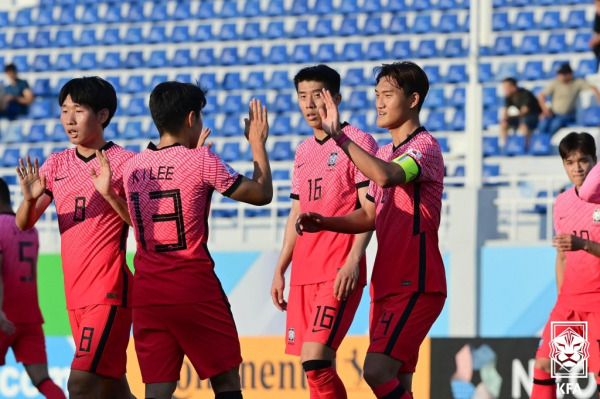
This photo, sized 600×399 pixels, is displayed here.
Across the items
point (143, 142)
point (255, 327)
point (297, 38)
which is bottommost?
point (255, 327)

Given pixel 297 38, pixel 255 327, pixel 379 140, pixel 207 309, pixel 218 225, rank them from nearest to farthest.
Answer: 1. pixel 207 309
2. pixel 255 327
3. pixel 218 225
4. pixel 379 140
5. pixel 297 38

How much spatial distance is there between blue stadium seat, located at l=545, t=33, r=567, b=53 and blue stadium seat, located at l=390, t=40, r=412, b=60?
2.21 meters

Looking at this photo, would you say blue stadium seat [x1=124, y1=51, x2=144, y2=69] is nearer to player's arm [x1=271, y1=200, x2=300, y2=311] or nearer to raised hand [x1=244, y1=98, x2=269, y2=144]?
player's arm [x1=271, y1=200, x2=300, y2=311]

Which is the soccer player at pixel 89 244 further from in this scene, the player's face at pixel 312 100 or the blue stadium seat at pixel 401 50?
the blue stadium seat at pixel 401 50

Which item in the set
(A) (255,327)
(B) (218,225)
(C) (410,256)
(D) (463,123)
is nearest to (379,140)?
(D) (463,123)

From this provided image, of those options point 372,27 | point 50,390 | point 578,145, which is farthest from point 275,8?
point 578,145

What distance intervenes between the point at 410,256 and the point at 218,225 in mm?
9214

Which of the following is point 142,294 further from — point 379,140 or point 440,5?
point 440,5

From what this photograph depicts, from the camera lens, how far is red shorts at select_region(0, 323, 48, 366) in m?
9.30

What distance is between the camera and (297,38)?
20.0 m

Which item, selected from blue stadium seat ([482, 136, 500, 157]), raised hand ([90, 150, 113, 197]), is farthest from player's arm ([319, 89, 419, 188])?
blue stadium seat ([482, 136, 500, 157])

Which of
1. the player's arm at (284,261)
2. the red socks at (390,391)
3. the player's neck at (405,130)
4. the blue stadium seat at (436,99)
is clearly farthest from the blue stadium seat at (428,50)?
the red socks at (390,391)

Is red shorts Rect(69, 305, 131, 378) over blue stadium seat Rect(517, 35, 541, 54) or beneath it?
beneath

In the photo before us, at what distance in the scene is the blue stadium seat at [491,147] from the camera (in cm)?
1648
